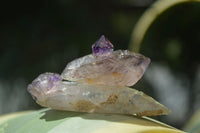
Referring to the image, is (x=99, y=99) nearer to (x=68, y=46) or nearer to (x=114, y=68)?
(x=114, y=68)

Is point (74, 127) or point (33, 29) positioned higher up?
point (33, 29)

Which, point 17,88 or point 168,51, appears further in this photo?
point 17,88

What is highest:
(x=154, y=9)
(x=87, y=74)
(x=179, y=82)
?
(x=154, y=9)

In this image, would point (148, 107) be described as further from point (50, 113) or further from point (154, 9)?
point (154, 9)

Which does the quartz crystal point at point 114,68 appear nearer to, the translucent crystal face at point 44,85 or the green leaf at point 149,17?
the translucent crystal face at point 44,85

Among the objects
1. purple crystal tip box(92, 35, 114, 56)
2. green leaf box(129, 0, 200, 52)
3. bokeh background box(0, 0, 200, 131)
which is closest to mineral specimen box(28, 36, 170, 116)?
purple crystal tip box(92, 35, 114, 56)

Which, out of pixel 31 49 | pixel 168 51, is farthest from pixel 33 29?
pixel 168 51
